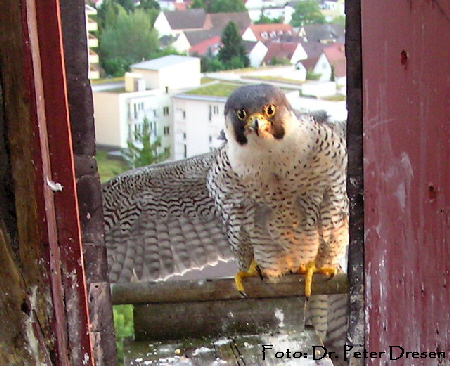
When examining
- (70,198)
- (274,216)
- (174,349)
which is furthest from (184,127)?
(70,198)

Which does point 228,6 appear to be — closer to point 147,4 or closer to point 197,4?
point 197,4

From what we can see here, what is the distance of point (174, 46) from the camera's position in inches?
290

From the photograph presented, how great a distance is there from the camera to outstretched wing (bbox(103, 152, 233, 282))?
10.6 feet

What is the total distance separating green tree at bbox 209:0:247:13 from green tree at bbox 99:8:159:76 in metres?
0.67

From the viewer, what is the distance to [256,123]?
8.30 ft

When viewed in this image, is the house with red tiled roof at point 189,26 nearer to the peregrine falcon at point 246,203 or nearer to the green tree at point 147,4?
the green tree at point 147,4

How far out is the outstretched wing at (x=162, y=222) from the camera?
3227 millimetres

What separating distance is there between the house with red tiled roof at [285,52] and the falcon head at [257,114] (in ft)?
11.7

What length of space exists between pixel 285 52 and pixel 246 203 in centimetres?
375

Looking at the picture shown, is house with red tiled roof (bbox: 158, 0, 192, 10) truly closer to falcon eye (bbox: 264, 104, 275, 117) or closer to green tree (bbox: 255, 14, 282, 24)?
green tree (bbox: 255, 14, 282, 24)

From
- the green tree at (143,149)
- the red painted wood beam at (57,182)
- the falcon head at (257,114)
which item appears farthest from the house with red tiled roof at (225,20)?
the red painted wood beam at (57,182)

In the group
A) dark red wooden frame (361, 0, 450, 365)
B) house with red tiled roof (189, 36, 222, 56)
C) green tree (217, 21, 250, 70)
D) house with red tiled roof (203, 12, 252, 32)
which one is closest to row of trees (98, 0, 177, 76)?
house with red tiled roof (189, 36, 222, 56)

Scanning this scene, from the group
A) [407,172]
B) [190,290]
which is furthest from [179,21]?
[407,172]

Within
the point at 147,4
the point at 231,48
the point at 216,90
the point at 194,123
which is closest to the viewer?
the point at 216,90
